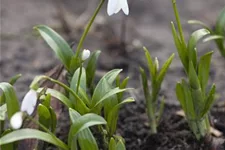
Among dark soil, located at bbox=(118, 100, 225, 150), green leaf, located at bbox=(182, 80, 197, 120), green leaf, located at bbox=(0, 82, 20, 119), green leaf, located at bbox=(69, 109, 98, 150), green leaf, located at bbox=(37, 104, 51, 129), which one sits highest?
green leaf, located at bbox=(0, 82, 20, 119)

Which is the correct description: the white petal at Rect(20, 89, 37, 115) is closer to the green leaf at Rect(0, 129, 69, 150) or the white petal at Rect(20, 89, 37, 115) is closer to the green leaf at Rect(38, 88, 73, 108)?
the green leaf at Rect(0, 129, 69, 150)

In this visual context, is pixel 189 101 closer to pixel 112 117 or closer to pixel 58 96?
pixel 112 117

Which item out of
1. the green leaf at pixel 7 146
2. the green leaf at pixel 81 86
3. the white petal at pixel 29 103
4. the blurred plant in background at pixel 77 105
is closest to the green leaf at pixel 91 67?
the blurred plant in background at pixel 77 105

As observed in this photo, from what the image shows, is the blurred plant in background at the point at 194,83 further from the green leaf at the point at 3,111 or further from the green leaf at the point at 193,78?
the green leaf at the point at 3,111

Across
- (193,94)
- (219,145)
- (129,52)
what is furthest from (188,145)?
(129,52)

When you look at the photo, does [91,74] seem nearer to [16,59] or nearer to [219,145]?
[219,145]

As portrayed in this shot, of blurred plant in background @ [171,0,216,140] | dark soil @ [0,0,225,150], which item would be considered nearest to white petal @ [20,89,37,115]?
blurred plant in background @ [171,0,216,140]

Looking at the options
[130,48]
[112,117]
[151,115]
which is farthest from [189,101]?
[130,48]
